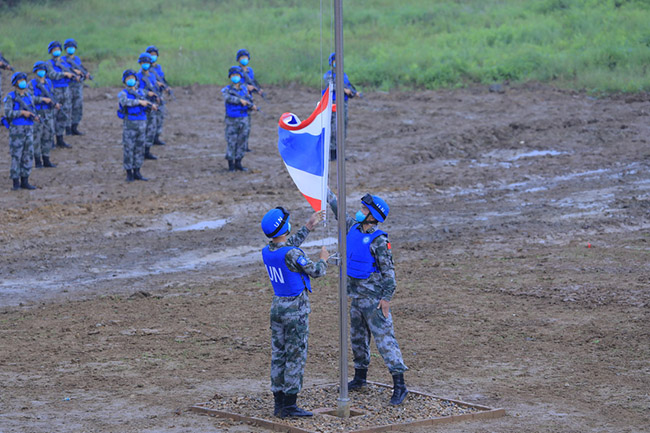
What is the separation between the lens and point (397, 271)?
14.6 m

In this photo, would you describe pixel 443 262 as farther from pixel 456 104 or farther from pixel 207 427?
pixel 456 104

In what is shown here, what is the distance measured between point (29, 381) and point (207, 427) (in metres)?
2.69

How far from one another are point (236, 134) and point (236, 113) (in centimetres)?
50

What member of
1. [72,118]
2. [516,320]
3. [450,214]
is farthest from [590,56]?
[516,320]

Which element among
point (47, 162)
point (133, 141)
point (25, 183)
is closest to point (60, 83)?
point (47, 162)

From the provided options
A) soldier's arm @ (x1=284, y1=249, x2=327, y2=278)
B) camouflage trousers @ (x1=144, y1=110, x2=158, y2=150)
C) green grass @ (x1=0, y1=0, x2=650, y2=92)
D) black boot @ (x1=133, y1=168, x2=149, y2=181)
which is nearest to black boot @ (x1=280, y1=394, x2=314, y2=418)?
soldier's arm @ (x1=284, y1=249, x2=327, y2=278)

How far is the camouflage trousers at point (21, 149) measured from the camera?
1909cm

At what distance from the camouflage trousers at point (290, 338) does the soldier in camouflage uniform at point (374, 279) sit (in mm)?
778

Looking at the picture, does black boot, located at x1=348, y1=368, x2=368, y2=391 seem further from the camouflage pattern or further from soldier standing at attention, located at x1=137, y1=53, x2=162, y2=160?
soldier standing at attention, located at x1=137, y1=53, x2=162, y2=160

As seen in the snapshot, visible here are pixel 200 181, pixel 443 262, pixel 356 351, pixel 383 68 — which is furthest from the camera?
pixel 383 68

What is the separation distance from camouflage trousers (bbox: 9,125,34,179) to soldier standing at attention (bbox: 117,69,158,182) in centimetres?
199

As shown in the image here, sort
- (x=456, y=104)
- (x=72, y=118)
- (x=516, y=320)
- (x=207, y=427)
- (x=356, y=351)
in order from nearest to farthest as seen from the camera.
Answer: (x=207, y=427), (x=356, y=351), (x=516, y=320), (x=72, y=118), (x=456, y=104)

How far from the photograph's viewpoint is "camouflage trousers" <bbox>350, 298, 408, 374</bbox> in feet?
29.5

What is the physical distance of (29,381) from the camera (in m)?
9.77
